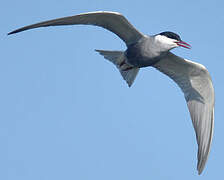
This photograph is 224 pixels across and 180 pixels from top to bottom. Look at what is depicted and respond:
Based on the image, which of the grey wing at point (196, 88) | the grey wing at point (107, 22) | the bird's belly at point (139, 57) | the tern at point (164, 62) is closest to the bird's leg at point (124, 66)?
the tern at point (164, 62)

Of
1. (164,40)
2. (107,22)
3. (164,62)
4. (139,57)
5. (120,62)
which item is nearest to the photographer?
(107,22)

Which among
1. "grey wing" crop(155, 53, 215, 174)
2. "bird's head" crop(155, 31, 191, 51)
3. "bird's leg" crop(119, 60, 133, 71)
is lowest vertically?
"grey wing" crop(155, 53, 215, 174)

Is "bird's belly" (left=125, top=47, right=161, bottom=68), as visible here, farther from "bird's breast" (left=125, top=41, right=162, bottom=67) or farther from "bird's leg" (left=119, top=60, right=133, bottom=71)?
"bird's leg" (left=119, top=60, right=133, bottom=71)

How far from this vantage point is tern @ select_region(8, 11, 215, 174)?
8.55m

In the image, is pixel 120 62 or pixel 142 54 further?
pixel 120 62

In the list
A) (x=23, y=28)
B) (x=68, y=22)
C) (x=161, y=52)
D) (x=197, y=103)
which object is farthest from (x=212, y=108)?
(x=23, y=28)

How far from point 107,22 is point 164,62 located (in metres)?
2.29

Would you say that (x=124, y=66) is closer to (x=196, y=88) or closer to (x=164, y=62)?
(x=164, y=62)

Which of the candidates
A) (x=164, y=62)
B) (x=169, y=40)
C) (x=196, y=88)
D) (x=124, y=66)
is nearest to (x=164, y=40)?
(x=169, y=40)

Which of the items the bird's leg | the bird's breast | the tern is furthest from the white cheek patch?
the bird's leg

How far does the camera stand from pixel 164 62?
10.5m

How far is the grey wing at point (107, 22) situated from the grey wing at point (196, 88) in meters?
A: 1.43

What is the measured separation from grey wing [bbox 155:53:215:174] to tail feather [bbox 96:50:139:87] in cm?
87

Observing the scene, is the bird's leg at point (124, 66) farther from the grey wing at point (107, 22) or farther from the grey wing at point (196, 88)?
the grey wing at point (196, 88)
